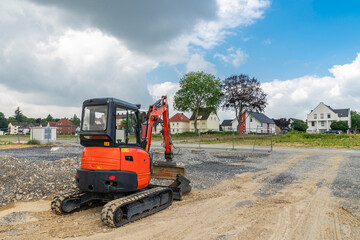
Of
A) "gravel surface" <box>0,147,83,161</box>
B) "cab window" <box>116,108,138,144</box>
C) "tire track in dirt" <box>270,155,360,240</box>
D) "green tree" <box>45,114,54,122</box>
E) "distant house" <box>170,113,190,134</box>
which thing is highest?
"green tree" <box>45,114,54,122</box>

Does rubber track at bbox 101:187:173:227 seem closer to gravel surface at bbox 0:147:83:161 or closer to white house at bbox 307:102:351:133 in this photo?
gravel surface at bbox 0:147:83:161

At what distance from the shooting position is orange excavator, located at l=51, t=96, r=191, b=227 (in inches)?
217

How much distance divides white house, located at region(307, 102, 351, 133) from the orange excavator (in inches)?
2972

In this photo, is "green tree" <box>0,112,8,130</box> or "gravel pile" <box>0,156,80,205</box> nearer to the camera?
"gravel pile" <box>0,156,80,205</box>

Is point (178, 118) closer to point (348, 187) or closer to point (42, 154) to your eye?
point (42, 154)

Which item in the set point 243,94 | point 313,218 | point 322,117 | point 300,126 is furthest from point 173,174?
point 322,117

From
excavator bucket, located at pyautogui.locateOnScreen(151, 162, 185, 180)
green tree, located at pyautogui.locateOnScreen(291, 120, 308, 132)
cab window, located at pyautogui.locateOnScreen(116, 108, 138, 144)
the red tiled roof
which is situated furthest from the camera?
the red tiled roof

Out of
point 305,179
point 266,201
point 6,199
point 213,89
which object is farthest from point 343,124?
point 6,199

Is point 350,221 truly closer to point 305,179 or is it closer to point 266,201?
point 266,201

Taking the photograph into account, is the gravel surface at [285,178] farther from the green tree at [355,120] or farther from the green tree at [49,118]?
the green tree at [49,118]

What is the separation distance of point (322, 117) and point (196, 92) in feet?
130

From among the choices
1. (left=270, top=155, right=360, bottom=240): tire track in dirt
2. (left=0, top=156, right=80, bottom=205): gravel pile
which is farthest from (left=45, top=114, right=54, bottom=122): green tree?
(left=270, top=155, right=360, bottom=240): tire track in dirt

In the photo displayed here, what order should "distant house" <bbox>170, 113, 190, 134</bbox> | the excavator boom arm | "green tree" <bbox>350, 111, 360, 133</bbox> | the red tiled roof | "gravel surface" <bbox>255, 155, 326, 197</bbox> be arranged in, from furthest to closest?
"green tree" <bbox>350, 111, 360, 133</bbox>, the red tiled roof, "distant house" <bbox>170, 113, 190, 134</bbox>, "gravel surface" <bbox>255, 155, 326, 197</bbox>, the excavator boom arm

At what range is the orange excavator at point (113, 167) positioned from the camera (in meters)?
5.51
